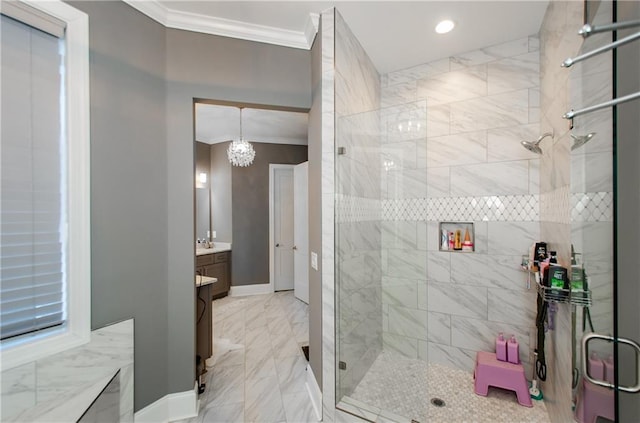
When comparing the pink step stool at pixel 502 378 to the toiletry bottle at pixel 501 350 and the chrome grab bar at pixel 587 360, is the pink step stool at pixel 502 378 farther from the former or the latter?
the chrome grab bar at pixel 587 360

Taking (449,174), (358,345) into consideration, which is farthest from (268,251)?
(449,174)

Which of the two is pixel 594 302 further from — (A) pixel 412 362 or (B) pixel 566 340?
(A) pixel 412 362

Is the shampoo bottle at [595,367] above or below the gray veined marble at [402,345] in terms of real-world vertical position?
above

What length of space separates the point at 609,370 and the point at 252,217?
15.2 ft

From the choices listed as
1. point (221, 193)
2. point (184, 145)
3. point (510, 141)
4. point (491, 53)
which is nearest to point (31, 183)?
point (184, 145)

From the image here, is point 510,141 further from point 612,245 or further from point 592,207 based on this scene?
point 612,245

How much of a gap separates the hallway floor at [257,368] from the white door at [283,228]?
882 mm

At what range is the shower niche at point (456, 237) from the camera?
238 cm

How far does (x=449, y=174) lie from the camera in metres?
2.45

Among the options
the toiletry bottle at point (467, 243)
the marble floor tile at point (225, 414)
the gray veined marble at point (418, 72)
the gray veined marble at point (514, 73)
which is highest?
the gray veined marble at point (418, 72)

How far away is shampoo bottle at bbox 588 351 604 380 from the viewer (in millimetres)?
794

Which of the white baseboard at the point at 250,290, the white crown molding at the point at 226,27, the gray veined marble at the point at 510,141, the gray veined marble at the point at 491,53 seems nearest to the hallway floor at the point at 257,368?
the white baseboard at the point at 250,290

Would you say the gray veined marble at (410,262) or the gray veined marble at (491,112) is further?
the gray veined marble at (491,112)

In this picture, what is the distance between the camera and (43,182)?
135cm
